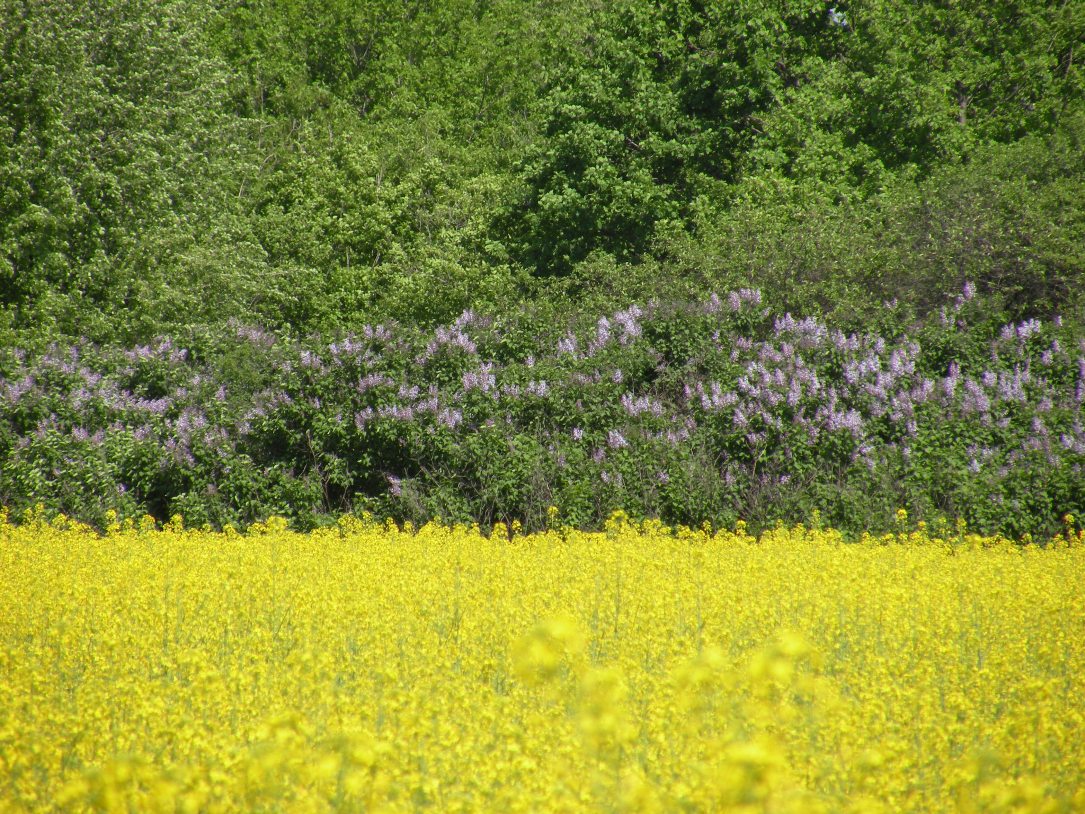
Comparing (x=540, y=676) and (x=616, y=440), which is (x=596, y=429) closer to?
(x=616, y=440)

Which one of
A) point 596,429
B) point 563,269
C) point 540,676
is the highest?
point 540,676

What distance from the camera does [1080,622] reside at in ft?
22.5

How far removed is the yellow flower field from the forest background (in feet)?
6.20

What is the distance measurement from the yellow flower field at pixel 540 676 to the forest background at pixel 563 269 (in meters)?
1.89

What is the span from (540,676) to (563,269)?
1927cm

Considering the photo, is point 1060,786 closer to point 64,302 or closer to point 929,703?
point 929,703

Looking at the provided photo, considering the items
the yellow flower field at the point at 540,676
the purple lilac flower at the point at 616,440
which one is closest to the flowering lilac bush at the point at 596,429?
the purple lilac flower at the point at 616,440

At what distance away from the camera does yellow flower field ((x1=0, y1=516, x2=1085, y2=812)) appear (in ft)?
12.4

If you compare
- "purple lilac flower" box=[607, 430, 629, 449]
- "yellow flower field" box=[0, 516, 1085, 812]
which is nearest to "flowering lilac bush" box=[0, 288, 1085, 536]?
"purple lilac flower" box=[607, 430, 629, 449]

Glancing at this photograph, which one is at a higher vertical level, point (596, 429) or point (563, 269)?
point (596, 429)

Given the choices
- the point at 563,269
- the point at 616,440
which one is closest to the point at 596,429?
the point at 616,440

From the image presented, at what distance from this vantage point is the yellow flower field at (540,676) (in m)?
3.79

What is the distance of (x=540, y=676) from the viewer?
393cm

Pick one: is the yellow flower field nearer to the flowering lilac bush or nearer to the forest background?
the flowering lilac bush
